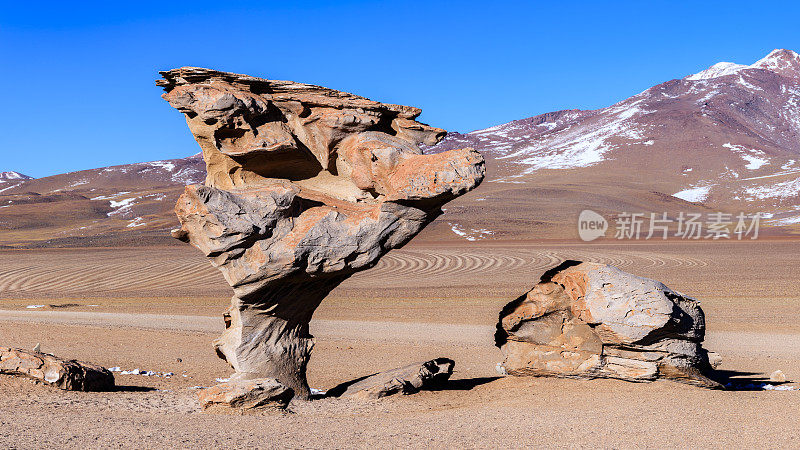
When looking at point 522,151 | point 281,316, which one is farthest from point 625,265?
point 522,151

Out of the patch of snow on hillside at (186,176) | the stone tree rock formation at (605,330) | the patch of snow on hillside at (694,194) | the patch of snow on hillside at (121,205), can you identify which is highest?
the patch of snow on hillside at (694,194)

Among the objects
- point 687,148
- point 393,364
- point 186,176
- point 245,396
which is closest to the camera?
point 245,396

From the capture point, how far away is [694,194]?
105 m

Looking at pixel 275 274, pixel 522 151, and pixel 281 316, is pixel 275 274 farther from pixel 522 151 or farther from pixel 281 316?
pixel 522 151

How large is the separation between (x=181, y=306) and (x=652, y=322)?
17944 millimetres

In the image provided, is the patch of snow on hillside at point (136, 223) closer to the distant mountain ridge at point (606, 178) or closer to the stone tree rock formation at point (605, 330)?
the distant mountain ridge at point (606, 178)

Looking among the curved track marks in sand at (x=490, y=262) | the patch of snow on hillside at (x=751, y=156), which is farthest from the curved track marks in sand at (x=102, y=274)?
the patch of snow on hillside at (x=751, y=156)

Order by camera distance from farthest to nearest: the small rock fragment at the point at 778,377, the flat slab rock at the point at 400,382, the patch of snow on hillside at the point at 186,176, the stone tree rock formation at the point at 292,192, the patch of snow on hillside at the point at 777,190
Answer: the patch of snow on hillside at the point at 186,176, the patch of snow on hillside at the point at 777,190, the small rock fragment at the point at 778,377, the flat slab rock at the point at 400,382, the stone tree rock formation at the point at 292,192

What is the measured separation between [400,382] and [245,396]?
240 cm

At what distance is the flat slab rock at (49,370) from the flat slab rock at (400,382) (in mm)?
3649

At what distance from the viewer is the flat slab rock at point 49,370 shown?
400 inches

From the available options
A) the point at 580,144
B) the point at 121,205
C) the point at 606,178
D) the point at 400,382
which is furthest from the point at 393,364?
the point at 580,144

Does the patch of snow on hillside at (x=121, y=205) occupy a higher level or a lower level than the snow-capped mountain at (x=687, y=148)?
lower

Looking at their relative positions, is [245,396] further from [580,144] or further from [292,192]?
[580,144]
